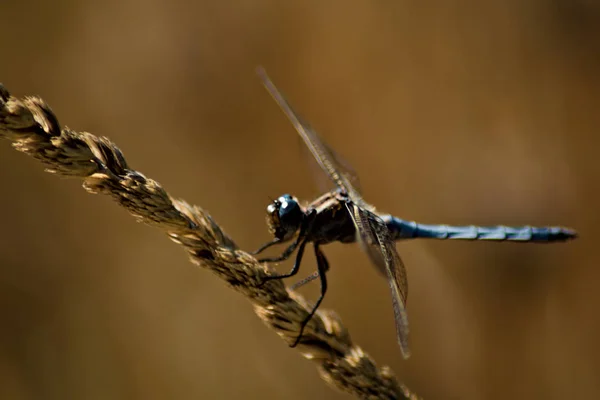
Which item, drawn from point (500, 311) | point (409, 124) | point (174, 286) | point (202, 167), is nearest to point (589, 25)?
point (409, 124)

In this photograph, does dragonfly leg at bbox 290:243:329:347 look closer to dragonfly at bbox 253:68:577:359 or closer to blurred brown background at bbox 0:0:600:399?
dragonfly at bbox 253:68:577:359

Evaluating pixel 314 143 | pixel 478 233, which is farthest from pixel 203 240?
pixel 478 233

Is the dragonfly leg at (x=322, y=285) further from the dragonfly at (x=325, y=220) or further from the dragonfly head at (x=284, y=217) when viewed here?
the dragonfly head at (x=284, y=217)

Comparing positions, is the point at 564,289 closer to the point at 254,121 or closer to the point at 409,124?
the point at 409,124

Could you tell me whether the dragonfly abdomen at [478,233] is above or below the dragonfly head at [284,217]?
above

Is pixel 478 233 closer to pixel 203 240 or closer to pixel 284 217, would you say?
pixel 284 217

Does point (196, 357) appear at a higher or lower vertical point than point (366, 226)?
lower

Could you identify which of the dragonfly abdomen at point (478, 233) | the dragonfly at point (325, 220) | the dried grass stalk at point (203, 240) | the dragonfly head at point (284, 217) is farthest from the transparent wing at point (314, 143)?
the dried grass stalk at point (203, 240)
